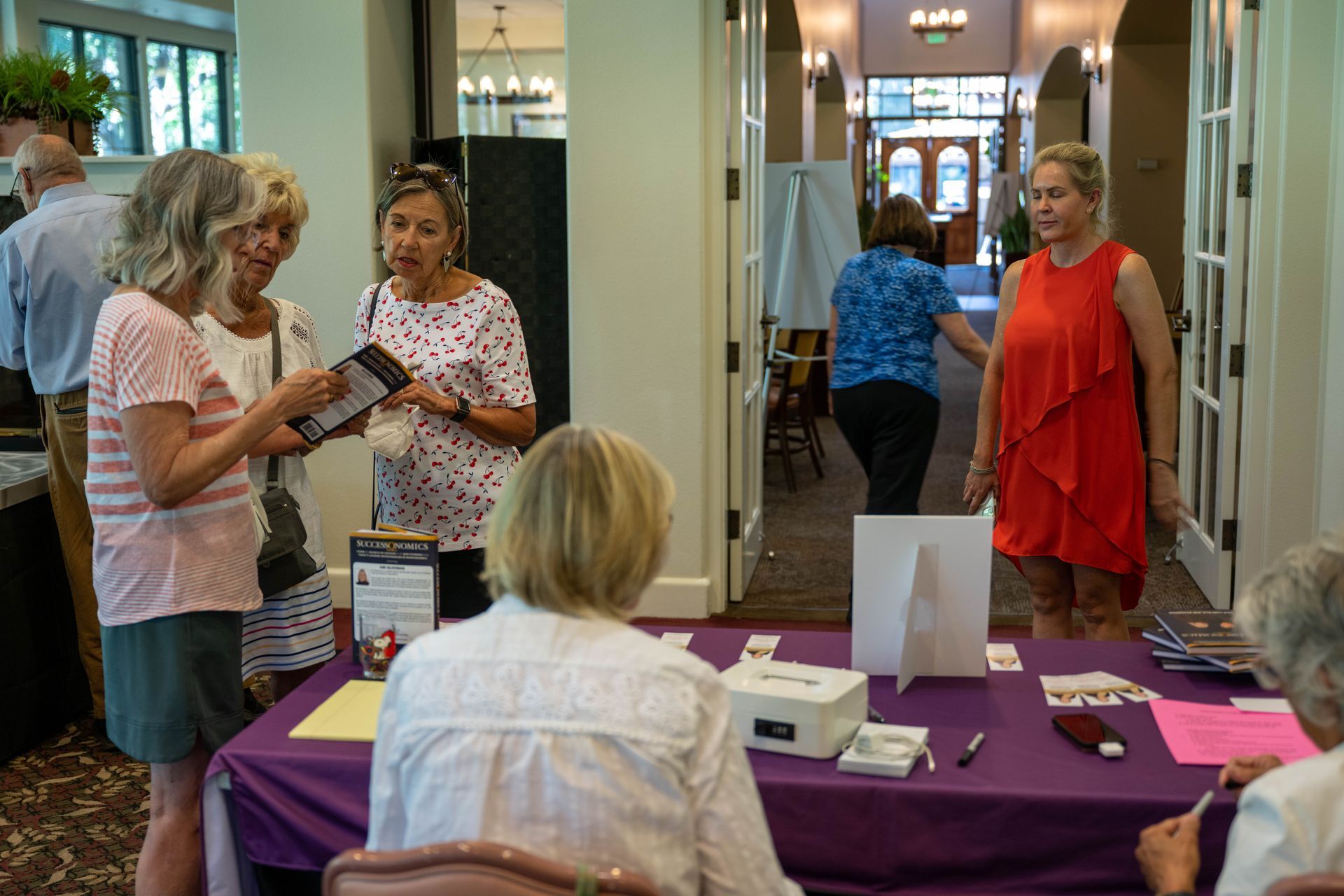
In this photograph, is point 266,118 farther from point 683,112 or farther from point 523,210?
point 683,112

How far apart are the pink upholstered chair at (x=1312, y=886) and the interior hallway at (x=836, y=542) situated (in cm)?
255

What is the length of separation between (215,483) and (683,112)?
291cm

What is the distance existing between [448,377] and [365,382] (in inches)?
14.3

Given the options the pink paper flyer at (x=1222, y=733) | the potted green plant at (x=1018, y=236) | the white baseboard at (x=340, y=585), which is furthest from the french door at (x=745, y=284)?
the potted green plant at (x=1018, y=236)

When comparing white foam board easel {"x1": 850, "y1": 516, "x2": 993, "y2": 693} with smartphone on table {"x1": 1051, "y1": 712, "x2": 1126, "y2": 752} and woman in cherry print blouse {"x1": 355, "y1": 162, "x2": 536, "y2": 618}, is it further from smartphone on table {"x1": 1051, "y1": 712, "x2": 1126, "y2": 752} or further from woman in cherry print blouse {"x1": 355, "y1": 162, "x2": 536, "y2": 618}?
woman in cherry print blouse {"x1": 355, "y1": 162, "x2": 536, "y2": 618}

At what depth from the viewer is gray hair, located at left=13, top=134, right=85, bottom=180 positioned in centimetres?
402

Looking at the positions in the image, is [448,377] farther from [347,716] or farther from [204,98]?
[204,98]

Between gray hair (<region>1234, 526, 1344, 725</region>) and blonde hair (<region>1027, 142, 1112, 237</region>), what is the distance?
1.72 metres

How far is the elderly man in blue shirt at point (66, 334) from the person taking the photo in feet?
12.2

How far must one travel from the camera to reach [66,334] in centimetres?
379

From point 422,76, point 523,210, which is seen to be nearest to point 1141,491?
point 523,210

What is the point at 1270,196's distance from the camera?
14.2 ft

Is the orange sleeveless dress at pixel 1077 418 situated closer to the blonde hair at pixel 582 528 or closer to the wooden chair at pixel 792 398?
the blonde hair at pixel 582 528

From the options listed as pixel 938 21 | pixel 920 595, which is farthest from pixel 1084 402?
pixel 938 21
